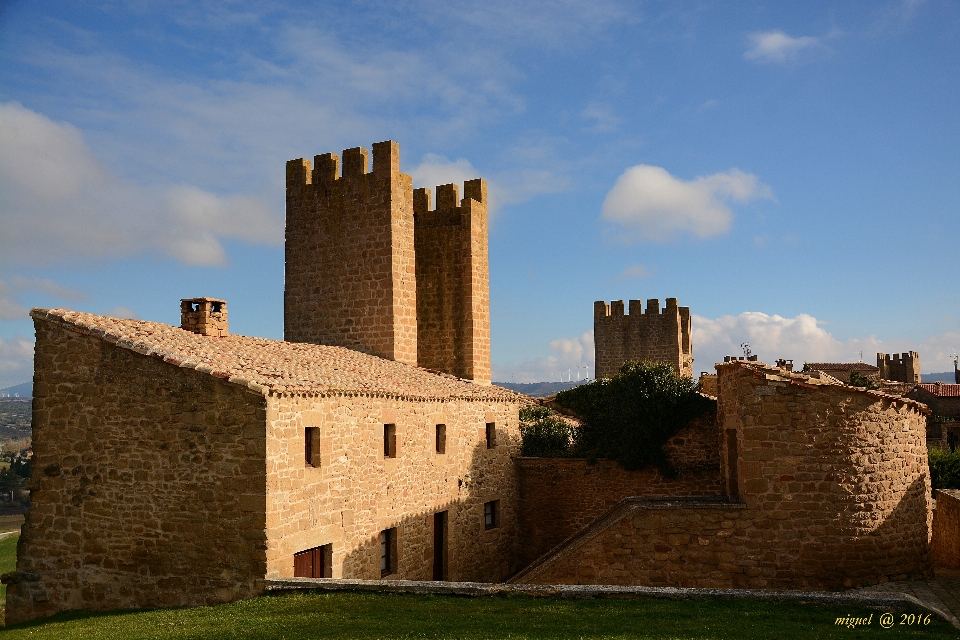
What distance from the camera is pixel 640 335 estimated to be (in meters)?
41.7

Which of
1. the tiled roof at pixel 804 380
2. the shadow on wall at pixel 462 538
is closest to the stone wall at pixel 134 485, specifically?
the shadow on wall at pixel 462 538

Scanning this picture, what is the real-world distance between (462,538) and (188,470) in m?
7.85

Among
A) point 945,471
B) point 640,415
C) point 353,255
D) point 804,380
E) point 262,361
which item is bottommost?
point 945,471

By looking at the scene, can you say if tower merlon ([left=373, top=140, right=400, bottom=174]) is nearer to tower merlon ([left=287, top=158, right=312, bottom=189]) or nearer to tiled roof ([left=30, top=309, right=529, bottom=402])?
tower merlon ([left=287, top=158, right=312, bottom=189])

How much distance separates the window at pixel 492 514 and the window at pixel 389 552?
463cm

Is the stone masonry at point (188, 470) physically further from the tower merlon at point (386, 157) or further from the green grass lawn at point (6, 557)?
the green grass lawn at point (6, 557)

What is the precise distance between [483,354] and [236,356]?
413 inches

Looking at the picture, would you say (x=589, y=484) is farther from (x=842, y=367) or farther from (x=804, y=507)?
(x=842, y=367)

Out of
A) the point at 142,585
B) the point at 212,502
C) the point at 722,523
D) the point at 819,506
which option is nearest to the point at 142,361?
the point at 212,502

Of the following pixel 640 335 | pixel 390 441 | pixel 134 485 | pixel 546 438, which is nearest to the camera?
pixel 134 485

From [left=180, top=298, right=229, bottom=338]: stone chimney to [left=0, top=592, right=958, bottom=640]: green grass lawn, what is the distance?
6383mm

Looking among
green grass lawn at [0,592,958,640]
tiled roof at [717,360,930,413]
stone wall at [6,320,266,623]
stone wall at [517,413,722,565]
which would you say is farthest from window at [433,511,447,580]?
tiled roof at [717,360,930,413]

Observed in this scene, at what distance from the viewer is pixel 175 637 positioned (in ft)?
31.6

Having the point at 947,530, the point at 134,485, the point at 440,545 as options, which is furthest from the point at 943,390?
the point at 134,485
